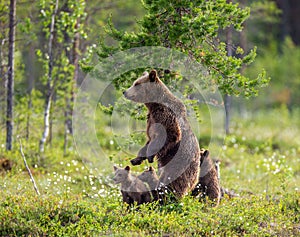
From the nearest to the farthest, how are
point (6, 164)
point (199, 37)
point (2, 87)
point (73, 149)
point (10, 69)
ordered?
point (199, 37)
point (6, 164)
point (10, 69)
point (2, 87)
point (73, 149)

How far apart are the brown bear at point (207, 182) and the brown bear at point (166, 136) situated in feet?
1.67

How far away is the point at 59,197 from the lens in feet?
30.1

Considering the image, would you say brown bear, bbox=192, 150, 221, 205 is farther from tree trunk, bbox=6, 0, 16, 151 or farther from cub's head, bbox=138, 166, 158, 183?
tree trunk, bbox=6, 0, 16, 151

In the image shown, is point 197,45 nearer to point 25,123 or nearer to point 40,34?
point 25,123

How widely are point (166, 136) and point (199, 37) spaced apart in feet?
6.05

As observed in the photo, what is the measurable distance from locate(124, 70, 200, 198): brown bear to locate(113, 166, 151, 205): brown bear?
0.92 ft

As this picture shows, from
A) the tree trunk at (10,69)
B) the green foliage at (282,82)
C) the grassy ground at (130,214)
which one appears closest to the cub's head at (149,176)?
A: the grassy ground at (130,214)

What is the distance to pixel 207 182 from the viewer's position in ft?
31.3

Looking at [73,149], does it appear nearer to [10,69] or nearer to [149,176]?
[10,69]

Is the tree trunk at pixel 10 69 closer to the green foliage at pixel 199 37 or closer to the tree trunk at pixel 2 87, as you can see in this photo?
the tree trunk at pixel 2 87

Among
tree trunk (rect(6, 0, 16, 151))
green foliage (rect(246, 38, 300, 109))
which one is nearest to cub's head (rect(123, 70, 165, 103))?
tree trunk (rect(6, 0, 16, 151))

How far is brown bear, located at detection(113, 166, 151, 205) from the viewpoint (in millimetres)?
8836

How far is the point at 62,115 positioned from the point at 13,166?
3635mm

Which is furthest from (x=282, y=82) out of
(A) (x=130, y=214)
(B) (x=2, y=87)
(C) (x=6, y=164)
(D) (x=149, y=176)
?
(A) (x=130, y=214)
